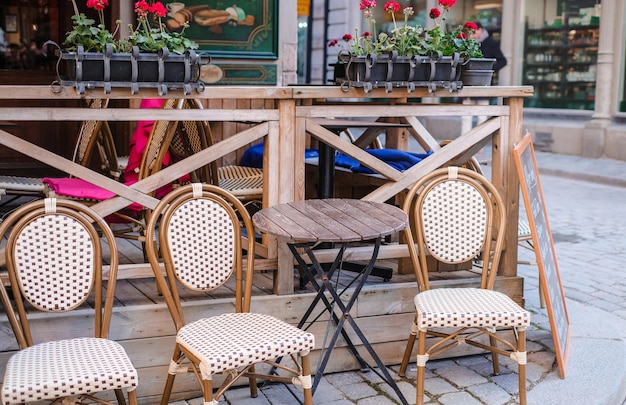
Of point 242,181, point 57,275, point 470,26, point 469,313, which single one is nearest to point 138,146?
point 242,181

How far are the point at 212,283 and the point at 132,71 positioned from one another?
98 cm

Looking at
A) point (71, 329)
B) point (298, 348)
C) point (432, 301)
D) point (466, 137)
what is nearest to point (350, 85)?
point (466, 137)

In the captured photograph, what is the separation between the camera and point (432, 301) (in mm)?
3736

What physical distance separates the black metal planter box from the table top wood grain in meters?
0.69

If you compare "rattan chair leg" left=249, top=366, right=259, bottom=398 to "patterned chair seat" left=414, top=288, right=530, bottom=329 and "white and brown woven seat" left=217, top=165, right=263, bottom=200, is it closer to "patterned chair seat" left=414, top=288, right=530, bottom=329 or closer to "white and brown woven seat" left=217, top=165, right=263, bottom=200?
"patterned chair seat" left=414, top=288, right=530, bottom=329

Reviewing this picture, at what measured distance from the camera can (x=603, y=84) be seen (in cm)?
1348

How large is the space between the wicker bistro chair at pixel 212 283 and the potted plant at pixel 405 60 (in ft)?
3.15

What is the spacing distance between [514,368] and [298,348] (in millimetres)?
1533

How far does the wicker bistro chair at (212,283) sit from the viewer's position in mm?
3154

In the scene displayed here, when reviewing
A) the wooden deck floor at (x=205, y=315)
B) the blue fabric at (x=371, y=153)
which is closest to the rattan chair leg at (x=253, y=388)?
the wooden deck floor at (x=205, y=315)

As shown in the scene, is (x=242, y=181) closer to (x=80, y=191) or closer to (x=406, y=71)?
(x=80, y=191)

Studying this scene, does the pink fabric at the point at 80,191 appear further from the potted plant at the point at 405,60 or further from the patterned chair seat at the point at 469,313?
the patterned chair seat at the point at 469,313

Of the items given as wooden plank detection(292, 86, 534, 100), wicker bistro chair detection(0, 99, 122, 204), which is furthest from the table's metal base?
wicker bistro chair detection(0, 99, 122, 204)

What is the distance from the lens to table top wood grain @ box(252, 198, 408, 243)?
3330mm
